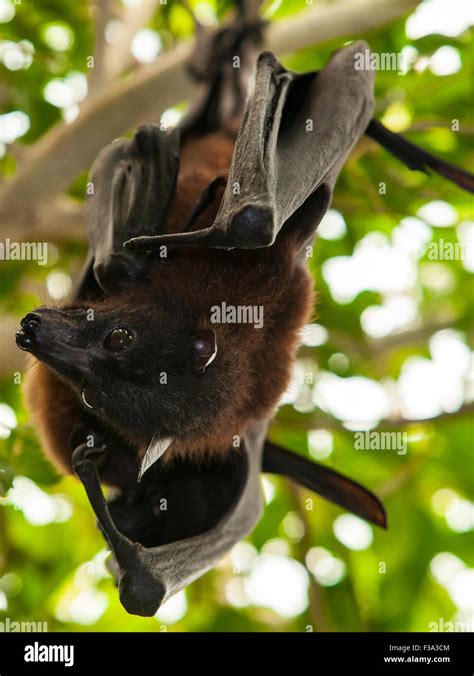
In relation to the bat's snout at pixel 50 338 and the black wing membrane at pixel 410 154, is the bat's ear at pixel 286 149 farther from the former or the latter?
the bat's snout at pixel 50 338

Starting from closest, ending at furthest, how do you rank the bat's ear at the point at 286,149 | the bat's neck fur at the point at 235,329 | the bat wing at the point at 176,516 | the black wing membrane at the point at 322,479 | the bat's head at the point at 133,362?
the bat's ear at the point at 286,149 < the bat's head at the point at 133,362 < the bat wing at the point at 176,516 < the bat's neck fur at the point at 235,329 < the black wing membrane at the point at 322,479

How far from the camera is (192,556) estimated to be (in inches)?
93.4

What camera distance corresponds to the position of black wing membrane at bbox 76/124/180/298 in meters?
2.31

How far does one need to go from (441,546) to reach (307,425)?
43.5 inches

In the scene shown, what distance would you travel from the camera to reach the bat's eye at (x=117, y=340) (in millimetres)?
2023

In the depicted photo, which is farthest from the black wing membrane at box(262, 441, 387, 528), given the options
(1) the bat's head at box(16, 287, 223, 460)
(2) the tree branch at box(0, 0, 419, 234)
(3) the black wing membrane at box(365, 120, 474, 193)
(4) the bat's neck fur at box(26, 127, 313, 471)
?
(2) the tree branch at box(0, 0, 419, 234)

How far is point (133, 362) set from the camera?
2018 mm

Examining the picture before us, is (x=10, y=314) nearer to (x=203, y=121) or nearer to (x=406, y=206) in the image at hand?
(x=203, y=121)

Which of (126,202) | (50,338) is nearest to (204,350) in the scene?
(50,338)

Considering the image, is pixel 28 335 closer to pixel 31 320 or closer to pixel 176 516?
pixel 31 320
